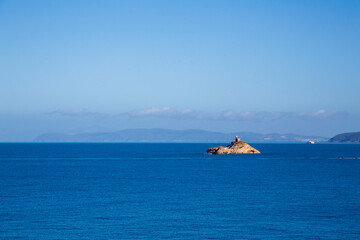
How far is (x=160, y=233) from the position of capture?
43250 mm

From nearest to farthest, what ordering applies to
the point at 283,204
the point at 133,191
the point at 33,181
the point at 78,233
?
the point at 78,233 < the point at 283,204 < the point at 133,191 < the point at 33,181

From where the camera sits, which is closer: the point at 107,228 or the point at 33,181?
the point at 107,228

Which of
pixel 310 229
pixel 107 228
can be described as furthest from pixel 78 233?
pixel 310 229

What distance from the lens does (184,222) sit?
47.7 metres

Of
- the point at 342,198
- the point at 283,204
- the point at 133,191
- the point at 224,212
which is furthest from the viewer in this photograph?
the point at 133,191

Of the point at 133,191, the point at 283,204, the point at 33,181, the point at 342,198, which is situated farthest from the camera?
the point at 33,181

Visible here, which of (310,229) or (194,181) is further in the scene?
(194,181)

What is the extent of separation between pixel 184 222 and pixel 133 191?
2608 centimetres

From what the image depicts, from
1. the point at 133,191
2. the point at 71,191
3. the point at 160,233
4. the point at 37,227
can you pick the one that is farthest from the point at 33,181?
the point at 160,233

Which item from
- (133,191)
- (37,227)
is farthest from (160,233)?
(133,191)

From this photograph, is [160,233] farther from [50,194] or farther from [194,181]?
[194,181]

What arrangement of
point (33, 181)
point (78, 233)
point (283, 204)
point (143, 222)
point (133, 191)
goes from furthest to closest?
point (33, 181) → point (133, 191) → point (283, 204) → point (143, 222) → point (78, 233)

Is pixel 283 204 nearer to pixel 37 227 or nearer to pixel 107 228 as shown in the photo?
pixel 107 228

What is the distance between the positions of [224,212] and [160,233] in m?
11.8
